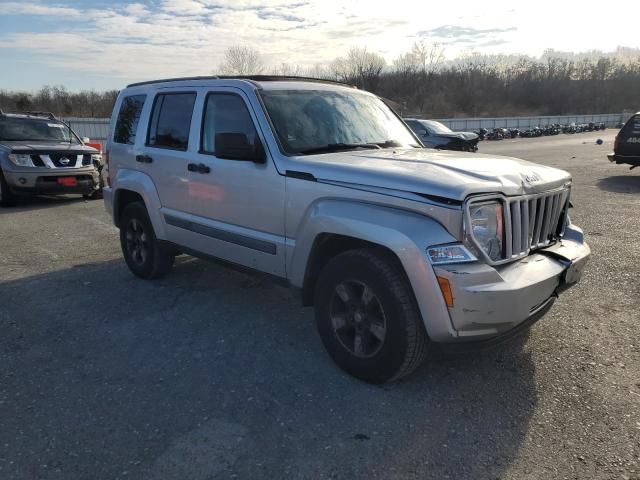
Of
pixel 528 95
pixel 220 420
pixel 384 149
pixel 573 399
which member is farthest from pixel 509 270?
pixel 528 95

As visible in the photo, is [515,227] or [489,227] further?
[515,227]

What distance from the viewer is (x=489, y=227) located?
3.08 m

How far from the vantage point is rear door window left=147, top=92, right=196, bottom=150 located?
4.82 m

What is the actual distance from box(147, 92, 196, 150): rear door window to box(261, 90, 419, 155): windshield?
1004mm

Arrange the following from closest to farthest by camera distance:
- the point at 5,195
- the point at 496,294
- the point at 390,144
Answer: the point at 496,294 → the point at 390,144 → the point at 5,195

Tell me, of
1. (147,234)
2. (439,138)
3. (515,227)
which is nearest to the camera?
(515,227)

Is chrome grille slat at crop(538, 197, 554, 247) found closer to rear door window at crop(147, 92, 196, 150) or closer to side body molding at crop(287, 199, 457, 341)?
side body molding at crop(287, 199, 457, 341)

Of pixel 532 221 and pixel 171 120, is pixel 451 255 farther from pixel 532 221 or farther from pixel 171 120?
pixel 171 120

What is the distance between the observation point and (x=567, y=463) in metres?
2.63

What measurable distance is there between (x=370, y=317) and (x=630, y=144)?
1327 centimetres

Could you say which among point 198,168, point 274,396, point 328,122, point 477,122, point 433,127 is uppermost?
point 477,122

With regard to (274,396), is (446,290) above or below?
above

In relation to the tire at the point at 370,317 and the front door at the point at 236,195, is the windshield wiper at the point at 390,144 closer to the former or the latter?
the front door at the point at 236,195

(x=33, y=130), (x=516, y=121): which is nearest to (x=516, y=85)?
(x=516, y=121)
